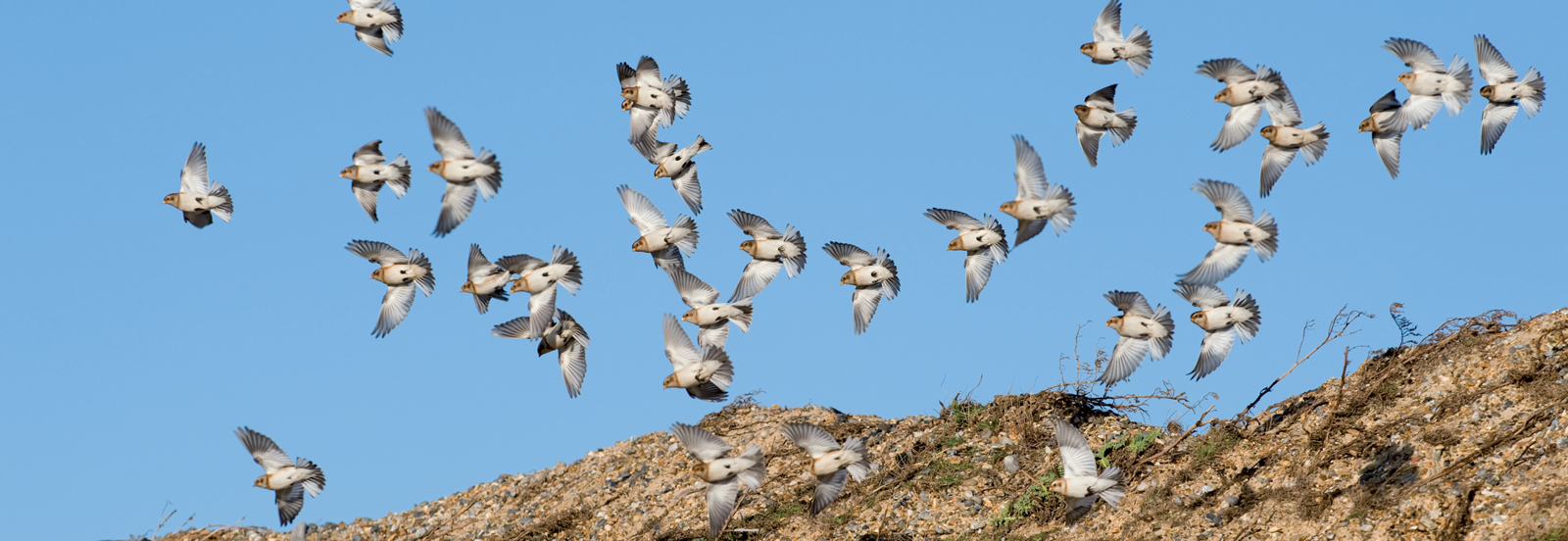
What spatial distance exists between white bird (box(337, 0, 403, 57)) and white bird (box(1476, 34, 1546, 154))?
1014cm

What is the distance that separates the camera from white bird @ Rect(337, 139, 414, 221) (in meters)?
12.8

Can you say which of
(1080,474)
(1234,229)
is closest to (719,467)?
(1080,474)

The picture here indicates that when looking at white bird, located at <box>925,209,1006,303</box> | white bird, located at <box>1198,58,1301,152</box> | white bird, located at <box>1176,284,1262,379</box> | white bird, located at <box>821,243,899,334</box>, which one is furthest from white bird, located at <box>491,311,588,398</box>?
white bird, located at <box>1198,58,1301,152</box>

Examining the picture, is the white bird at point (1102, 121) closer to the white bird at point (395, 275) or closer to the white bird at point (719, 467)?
the white bird at point (719, 467)

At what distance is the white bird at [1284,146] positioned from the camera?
1227 centimetres

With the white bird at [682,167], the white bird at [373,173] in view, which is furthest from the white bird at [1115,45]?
the white bird at [373,173]

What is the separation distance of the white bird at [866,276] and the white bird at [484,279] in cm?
307

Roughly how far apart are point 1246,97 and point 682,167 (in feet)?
17.7

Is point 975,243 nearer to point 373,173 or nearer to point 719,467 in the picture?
point 719,467

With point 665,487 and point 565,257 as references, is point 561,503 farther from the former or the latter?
point 565,257

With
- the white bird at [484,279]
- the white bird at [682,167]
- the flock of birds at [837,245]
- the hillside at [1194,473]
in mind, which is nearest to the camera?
the hillside at [1194,473]

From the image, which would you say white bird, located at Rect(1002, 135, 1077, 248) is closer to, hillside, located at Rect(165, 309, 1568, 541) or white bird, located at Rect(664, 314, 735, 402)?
hillside, located at Rect(165, 309, 1568, 541)

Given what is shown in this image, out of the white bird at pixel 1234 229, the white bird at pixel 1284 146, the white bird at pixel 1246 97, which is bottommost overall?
the white bird at pixel 1234 229

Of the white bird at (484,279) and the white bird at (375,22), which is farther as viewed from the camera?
the white bird at (375,22)
